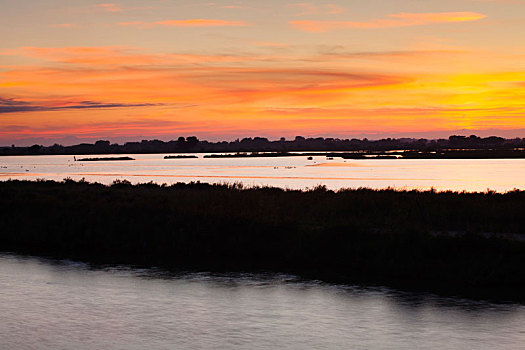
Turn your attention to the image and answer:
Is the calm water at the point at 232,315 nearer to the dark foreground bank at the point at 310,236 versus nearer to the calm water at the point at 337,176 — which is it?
the dark foreground bank at the point at 310,236

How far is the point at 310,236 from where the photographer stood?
2406 centimetres

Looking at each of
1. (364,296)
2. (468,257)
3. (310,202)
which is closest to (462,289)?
(468,257)

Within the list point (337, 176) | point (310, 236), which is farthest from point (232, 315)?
point (337, 176)

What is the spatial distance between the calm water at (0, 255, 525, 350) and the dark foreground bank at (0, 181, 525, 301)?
75.8 inches

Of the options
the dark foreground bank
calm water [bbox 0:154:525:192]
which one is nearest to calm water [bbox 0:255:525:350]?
the dark foreground bank

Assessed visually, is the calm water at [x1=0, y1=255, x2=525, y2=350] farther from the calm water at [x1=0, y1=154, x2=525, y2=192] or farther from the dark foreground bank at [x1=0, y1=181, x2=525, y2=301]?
the calm water at [x1=0, y1=154, x2=525, y2=192]

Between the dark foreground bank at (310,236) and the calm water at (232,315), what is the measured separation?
1.92 m

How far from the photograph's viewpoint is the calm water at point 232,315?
48.7 feet

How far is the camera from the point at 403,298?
1905 centimetres

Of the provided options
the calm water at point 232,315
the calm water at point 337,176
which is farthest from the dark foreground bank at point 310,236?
the calm water at point 337,176

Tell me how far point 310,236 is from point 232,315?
290 inches

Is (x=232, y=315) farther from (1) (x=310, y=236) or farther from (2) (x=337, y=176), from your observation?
(2) (x=337, y=176)

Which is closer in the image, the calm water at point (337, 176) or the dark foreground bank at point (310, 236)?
the dark foreground bank at point (310, 236)

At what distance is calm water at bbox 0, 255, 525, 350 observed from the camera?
1484cm
